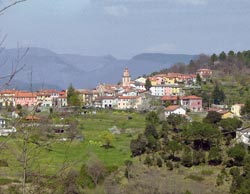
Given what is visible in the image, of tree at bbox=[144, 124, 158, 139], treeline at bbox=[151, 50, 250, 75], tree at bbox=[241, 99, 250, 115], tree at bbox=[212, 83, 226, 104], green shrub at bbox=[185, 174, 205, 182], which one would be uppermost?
treeline at bbox=[151, 50, 250, 75]

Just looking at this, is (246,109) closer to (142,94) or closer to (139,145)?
(139,145)

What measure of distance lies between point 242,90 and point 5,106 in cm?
2861

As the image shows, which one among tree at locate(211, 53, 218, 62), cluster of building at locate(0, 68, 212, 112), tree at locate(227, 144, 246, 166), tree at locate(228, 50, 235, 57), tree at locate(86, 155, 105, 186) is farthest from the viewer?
tree at locate(211, 53, 218, 62)

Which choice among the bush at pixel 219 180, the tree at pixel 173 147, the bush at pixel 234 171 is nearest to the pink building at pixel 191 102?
the tree at pixel 173 147

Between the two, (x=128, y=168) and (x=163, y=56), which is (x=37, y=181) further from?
(x=163, y=56)

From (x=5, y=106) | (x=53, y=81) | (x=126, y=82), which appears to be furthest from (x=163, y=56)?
(x=5, y=106)

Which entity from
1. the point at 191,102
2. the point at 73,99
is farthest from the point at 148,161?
the point at 191,102

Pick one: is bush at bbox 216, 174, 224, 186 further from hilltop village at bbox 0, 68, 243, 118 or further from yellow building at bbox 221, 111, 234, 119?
hilltop village at bbox 0, 68, 243, 118

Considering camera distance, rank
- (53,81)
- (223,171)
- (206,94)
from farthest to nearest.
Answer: (53,81)
(206,94)
(223,171)

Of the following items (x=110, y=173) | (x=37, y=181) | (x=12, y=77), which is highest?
(x=12, y=77)

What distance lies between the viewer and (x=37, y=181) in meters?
2.71

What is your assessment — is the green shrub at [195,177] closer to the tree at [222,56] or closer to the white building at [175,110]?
the white building at [175,110]

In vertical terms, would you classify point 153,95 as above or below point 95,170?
above

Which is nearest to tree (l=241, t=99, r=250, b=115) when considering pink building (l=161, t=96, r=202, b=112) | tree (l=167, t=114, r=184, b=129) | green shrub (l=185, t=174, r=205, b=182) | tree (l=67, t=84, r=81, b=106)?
tree (l=167, t=114, r=184, b=129)
